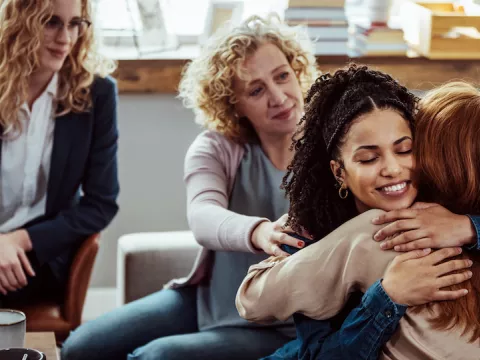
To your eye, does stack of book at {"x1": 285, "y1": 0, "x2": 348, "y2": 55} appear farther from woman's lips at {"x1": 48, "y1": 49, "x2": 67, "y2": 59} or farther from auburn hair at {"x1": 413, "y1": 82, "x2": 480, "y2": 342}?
auburn hair at {"x1": 413, "y1": 82, "x2": 480, "y2": 342}

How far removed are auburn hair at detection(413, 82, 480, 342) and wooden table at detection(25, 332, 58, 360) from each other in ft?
2.49

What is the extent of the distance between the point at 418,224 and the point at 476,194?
11 cm

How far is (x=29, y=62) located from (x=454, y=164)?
132 centimetres

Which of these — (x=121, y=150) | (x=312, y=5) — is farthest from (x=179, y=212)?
(x=312, y=5)

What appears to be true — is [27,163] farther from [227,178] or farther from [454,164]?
[454,164]

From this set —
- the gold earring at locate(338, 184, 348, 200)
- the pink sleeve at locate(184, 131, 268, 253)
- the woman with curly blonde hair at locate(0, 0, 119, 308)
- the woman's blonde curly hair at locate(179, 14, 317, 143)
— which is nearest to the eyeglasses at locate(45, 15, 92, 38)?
the woman with curly blonde hair at locate(0, 0, 119, 308)

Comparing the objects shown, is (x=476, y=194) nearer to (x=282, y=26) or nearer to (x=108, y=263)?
(x=282, y=26)

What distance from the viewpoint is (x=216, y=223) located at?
1.93m

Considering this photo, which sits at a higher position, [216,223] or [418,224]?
[418,224]

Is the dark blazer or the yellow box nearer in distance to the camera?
the dark blazer

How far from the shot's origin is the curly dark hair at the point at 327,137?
4.64ft

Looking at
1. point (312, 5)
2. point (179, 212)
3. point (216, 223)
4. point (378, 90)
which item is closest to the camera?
point (378, 90)

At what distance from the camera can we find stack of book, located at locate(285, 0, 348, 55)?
10.1ft

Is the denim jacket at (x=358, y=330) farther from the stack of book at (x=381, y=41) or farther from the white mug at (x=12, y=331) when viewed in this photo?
the stack of book at (x=381, y=41)
